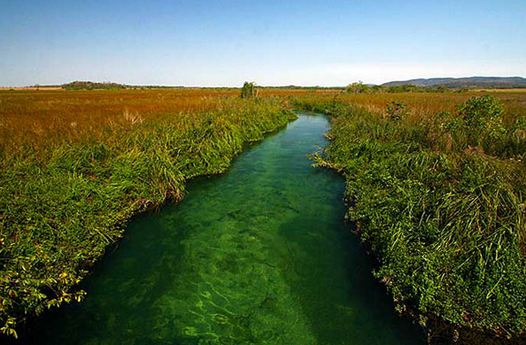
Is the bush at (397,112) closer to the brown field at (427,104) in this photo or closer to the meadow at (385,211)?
the brown field at (427,104)

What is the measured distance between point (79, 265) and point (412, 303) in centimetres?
548

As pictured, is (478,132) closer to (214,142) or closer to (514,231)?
(514,231)

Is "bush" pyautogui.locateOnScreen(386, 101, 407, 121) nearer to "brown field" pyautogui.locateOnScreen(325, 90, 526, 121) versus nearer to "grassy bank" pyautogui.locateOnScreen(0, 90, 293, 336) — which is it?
"brown field" pyautogui.locateOnScreen(325, 90, 526, 121)

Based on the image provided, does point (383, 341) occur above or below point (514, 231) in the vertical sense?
below

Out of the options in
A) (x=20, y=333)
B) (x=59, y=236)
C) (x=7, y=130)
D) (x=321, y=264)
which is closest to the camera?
(x=20, y=333)

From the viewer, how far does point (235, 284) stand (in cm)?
513

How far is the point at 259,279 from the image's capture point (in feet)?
17.2

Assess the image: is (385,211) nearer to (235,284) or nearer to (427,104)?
(235,284)

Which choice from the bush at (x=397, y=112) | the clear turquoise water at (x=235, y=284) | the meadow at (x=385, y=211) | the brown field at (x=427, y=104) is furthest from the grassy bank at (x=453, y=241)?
the brown field at (x=427, y=104)

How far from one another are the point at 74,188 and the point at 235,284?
12.0 feet

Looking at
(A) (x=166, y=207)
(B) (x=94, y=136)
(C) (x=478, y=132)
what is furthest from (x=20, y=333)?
(C) (x=478, y=132)

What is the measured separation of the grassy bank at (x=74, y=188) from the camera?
378 cm

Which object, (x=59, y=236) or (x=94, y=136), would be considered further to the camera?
(x=94, y=136)

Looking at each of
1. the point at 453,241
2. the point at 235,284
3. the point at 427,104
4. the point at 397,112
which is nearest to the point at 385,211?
the point at 453,241
